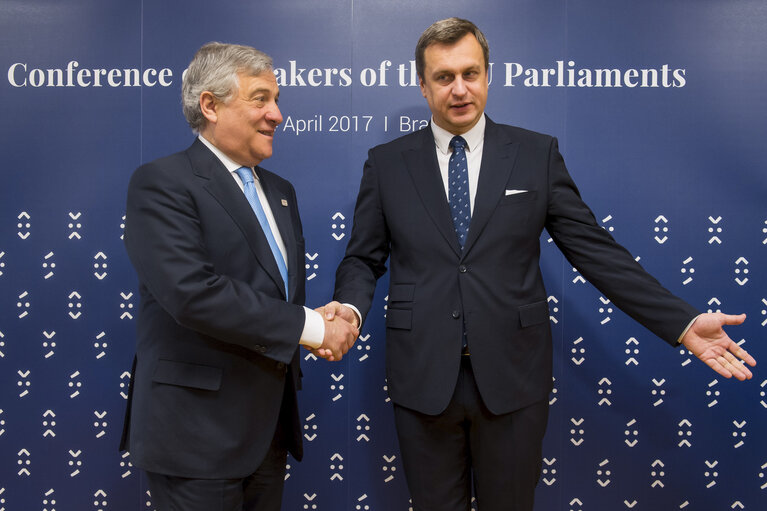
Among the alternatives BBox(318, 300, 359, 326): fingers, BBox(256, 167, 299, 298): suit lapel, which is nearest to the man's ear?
BBox(256, 167, 299, 298): suit lapel

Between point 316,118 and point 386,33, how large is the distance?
1.64 feet

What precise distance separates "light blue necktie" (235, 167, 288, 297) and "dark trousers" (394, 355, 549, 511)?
61 centimetres

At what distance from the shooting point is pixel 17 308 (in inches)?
102

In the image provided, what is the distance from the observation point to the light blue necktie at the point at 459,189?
5.78ft

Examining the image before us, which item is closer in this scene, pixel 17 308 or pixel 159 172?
pixel 159 172

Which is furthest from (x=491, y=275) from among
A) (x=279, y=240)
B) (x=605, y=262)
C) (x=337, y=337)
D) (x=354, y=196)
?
(x=354, y=196)

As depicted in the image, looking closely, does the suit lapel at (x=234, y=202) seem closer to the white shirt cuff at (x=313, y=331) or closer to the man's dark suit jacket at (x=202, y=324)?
the man's dark suit jacket at (x=202, y=324)

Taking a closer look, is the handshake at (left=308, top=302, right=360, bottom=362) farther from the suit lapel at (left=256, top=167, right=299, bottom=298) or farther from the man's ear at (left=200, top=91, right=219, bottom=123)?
the man's ear at (left=200, top=91, right=219, bottom=123)

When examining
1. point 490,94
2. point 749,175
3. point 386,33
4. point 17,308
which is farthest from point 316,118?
point 749,175

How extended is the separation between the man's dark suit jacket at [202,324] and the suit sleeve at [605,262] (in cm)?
93

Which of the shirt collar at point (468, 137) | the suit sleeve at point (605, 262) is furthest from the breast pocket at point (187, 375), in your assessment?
the suit sleeve at point (605, 262)

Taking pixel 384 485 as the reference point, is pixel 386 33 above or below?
above

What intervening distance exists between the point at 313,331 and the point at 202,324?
1.04 ft

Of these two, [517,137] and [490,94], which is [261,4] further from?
[517,137]
